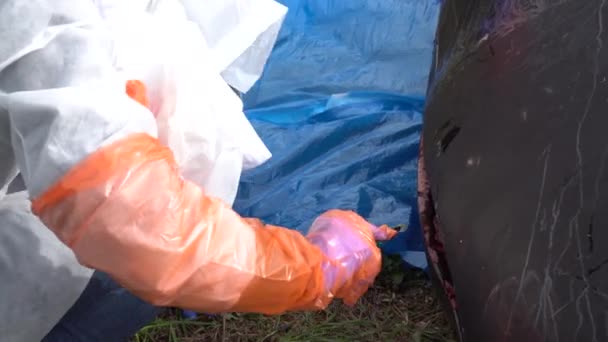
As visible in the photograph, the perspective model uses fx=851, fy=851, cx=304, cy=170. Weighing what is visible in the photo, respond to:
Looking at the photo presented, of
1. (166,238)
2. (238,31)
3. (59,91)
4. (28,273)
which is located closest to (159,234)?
(166,238)

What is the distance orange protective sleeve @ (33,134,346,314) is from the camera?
0.92 metres

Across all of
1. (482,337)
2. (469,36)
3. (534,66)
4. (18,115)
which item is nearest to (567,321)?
(482,337)

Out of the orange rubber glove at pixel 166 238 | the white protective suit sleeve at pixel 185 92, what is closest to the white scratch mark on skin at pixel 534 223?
the orange rubber glove at pixel 166 238

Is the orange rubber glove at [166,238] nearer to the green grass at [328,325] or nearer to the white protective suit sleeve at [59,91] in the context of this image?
the white protective suit sleeve at [59,91]

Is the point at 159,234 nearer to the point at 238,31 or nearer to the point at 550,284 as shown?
the point at 550,284

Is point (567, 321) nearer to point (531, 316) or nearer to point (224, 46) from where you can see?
point (531, 316)

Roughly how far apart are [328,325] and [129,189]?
30.4 inches

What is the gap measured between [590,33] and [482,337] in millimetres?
397

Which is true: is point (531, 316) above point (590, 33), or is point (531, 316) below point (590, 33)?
below

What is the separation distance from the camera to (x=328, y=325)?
1.60 meters

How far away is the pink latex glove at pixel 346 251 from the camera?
1242 millimetres

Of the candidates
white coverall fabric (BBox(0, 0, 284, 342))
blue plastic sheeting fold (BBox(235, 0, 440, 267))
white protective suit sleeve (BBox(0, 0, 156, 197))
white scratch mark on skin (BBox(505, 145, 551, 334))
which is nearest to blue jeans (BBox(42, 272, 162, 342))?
white coverall fabric (BBox(0, 0, 284, 342))

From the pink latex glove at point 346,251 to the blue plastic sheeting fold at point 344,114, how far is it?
36 cm

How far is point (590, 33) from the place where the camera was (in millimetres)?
1024
